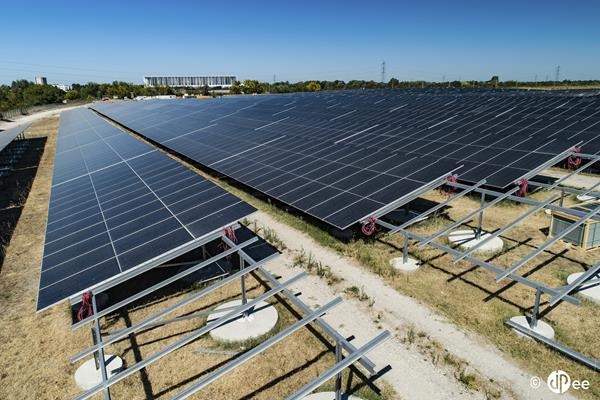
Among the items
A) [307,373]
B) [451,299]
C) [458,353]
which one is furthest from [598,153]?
[307,373]

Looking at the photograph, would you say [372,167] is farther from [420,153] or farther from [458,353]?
[458,353]

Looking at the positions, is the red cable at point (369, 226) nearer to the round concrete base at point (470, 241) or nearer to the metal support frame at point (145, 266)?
the round concrete base at point (470, 241)

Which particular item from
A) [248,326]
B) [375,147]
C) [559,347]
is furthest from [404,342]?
[375,147]

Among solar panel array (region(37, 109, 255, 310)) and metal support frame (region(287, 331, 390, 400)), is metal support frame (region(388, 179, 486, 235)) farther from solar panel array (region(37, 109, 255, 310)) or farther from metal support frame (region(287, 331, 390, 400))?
metal support frame (region(287, 331, 390, 400))

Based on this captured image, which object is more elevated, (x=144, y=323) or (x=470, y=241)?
(x=144, y=323)

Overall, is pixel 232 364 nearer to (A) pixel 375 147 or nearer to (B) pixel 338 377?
(B) pixel 338 377

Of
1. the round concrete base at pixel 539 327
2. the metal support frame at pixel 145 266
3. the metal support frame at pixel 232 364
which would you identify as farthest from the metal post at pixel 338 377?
the round concrete base at pixel 539 327

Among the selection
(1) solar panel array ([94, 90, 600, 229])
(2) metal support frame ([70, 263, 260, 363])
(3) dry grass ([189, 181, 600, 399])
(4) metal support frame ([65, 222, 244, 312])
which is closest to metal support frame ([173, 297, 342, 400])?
(2) metal support frame ([70, 263, 260, 363])
